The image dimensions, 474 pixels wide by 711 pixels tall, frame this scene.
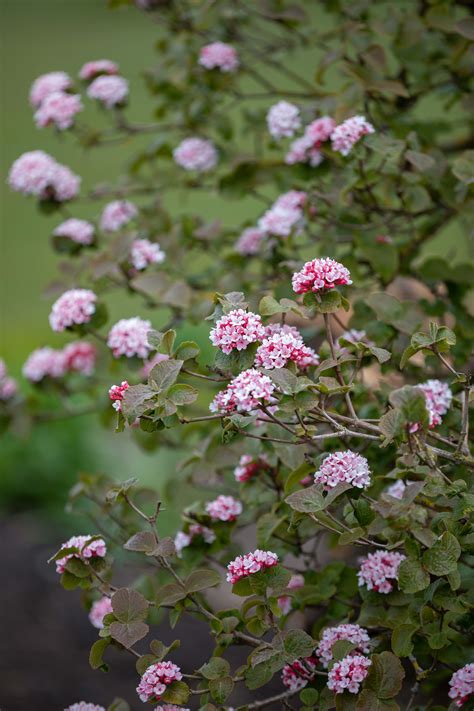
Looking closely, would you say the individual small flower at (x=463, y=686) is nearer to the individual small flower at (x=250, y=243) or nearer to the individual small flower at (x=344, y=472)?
the individual small flower at (x=344, y=472)

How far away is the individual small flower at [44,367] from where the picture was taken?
186cm

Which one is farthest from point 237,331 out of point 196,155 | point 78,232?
point 196,155

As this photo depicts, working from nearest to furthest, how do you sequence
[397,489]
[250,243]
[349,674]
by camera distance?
[349,674] → [397,489] → [250,243]

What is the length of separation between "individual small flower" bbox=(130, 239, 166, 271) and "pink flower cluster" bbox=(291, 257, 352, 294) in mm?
590

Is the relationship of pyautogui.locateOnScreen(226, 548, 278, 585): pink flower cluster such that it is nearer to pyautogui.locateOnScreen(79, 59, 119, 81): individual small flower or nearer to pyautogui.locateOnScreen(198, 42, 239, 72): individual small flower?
pyautogui.locateOnScreen(198, 42, 239, 72): individual small flower

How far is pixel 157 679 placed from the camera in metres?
0.98

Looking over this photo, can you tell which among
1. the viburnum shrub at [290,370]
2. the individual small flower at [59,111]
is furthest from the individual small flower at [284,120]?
the individual small flower at [59,111]

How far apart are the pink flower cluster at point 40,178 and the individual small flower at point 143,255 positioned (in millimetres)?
243

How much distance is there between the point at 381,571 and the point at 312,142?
69cm

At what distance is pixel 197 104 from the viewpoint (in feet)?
6.07

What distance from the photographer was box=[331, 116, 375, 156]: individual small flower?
50.3 inches

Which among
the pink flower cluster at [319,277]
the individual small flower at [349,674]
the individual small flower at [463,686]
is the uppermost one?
the pink flower cluster at [319,277]

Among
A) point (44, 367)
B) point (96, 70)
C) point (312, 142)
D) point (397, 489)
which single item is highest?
point (312, 142)

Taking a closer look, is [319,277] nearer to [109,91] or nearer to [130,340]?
[130,340]
